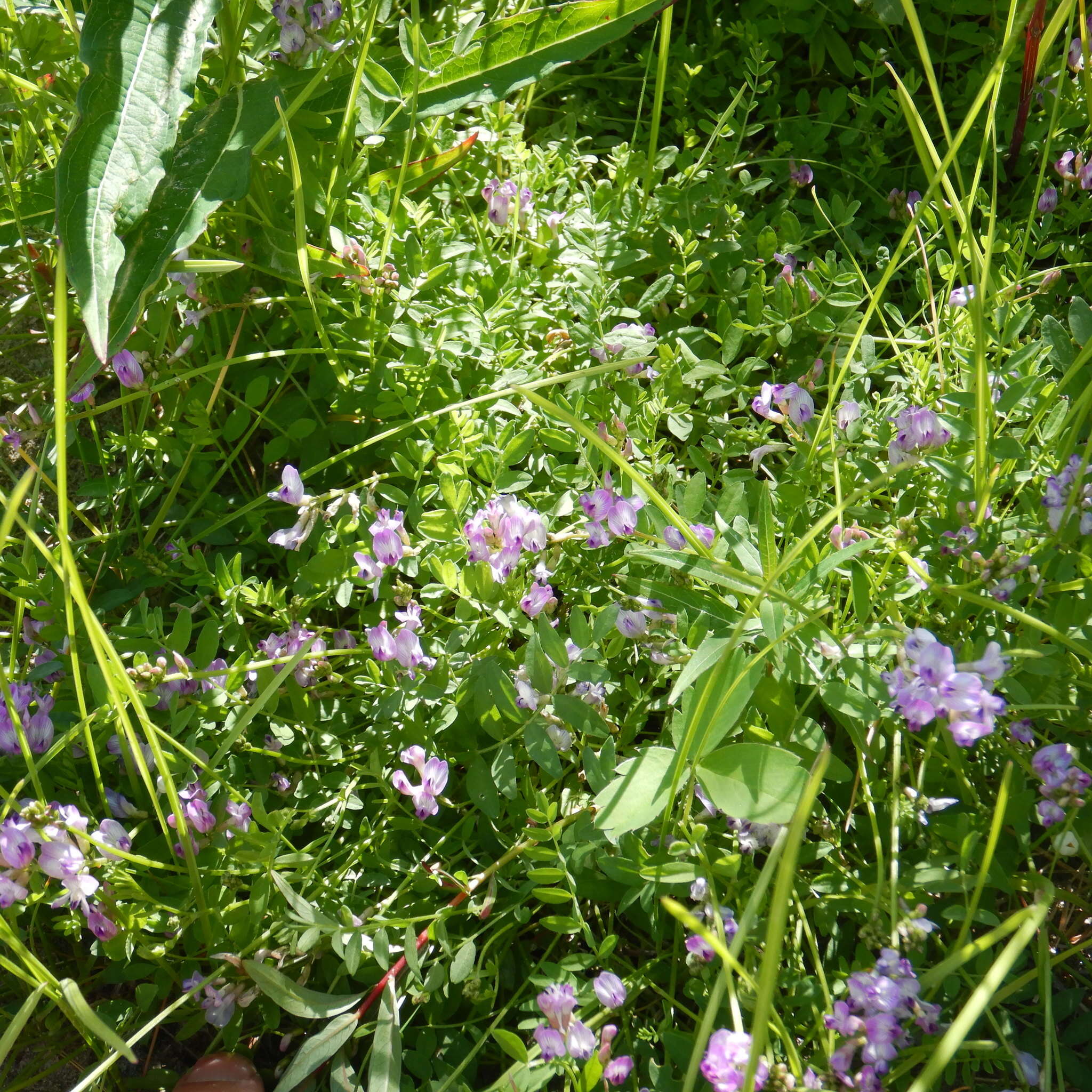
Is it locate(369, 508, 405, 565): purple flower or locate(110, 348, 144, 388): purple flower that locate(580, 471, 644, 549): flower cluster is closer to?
locate(369, 508, 405, 565): purple flower

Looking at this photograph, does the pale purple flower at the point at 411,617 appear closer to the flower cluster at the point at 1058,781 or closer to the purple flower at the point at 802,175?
Answer: the flower cluster at the point at 1058,781

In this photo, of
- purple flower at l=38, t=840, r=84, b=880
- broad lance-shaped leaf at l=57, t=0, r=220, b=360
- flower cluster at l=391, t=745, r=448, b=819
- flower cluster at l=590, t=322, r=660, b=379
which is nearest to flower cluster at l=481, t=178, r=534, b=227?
flower cluster at l=590, t=322, r=660, b=379

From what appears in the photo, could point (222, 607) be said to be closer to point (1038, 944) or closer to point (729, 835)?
point (729, 835)

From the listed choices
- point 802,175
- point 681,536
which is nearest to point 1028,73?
point 802,175

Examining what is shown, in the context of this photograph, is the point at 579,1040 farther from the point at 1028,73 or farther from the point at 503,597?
the point at 1028,73

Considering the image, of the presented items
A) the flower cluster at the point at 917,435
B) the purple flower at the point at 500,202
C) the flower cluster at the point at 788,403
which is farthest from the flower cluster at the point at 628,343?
the flower cluster at the point at 917,435

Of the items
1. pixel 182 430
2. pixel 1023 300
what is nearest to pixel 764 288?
pixel 1023 300
